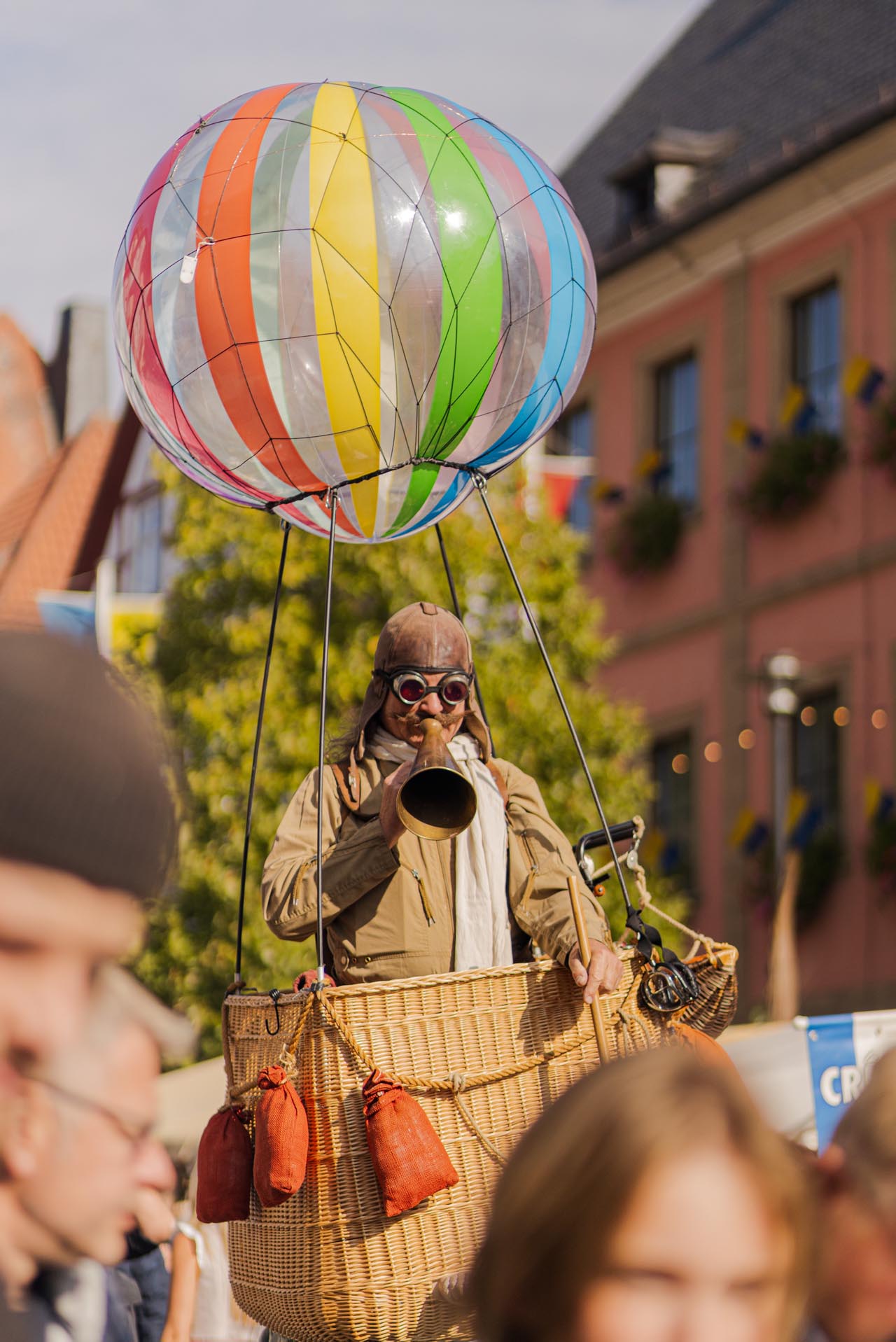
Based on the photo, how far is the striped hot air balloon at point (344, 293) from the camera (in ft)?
12.2

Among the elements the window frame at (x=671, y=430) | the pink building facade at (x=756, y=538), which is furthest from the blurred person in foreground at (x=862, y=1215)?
the window frame at (x=671, y=430)

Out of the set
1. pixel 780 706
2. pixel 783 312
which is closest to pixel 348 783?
pixel 780 706

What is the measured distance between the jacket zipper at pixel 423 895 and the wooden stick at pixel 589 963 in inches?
14.3

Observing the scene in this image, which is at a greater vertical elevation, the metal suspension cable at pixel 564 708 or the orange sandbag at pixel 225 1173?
the metal suspension cable at pixel 564 708

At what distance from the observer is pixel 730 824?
18.5m

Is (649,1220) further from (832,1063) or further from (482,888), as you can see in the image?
(832,1063)

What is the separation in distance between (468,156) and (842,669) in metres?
14.1

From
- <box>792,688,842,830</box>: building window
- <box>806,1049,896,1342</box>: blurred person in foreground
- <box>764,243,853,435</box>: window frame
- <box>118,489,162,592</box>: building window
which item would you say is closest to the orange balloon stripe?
<box>806,1049,896,1342</box>: blurred person in foreground

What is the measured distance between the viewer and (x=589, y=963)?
11.6 feet

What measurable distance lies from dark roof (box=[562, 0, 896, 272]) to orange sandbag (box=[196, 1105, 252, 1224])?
15.0 metres

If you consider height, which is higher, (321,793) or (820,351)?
(820,351)

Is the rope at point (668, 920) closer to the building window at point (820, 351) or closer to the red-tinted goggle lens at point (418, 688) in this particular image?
the red-tinted goggle lens at point (418, 688)

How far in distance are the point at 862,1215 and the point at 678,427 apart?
18771 mm

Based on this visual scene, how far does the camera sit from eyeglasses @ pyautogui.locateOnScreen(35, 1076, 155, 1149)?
4.81 ft
